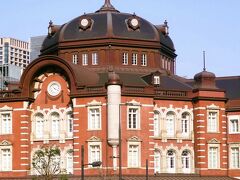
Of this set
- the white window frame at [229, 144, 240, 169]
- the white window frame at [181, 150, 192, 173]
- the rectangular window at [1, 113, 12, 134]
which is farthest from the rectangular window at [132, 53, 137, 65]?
the rectangular window at [1, 113, 12, 134]

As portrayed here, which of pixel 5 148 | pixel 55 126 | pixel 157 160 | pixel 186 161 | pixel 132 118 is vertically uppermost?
pixel 132 118

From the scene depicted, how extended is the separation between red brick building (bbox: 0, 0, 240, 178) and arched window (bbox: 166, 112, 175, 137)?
0.35ft

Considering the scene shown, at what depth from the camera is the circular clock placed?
85375 millimetres

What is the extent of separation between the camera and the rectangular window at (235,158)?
3394 inches

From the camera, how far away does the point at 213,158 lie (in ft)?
279

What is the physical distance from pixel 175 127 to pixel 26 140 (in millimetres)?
15839

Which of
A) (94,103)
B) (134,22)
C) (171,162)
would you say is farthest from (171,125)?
(134,22)

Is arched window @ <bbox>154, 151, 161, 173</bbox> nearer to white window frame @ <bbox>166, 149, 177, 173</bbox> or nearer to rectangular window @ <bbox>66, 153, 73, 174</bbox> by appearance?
white window frame @ <bbox>166, 149, 177, 173</bbox>

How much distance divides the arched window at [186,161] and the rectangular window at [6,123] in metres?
Result: 18.7

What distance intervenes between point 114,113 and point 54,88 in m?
8.85

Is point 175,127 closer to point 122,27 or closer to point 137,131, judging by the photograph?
point 137,131

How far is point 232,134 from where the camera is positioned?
87062 millimetres

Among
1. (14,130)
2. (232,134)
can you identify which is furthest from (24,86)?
(232,134)

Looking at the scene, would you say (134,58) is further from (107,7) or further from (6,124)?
(6,124)
